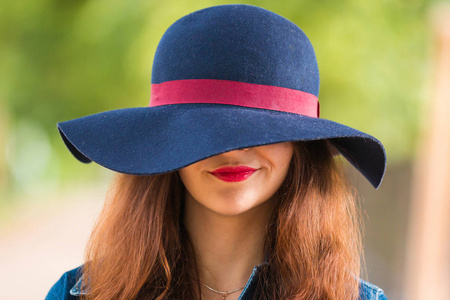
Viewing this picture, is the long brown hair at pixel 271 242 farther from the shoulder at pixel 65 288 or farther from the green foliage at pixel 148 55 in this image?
the green foliage at pixel 148 55

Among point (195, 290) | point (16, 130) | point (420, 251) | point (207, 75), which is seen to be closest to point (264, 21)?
point (207, 75)

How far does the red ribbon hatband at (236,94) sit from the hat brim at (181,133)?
0.07 feet

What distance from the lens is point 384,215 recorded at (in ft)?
14.9

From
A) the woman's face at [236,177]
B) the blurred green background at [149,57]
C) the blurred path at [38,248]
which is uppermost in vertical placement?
the blurred green background at [149,57]

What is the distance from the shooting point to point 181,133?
55.4 inches

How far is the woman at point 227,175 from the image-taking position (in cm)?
143

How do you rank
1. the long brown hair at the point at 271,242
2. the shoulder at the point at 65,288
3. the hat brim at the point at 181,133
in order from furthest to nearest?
the shoulder at the point at 65,288, the long brown hair at the point at 271,242, the hat brim at the point at 181,133

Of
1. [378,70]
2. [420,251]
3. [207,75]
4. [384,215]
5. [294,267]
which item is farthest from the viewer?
[384,215]

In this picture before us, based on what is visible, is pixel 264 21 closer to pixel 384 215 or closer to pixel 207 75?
pixel 207 75

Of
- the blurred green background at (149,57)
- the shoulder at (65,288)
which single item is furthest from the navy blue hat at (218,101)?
the blurred green background at (149,57)

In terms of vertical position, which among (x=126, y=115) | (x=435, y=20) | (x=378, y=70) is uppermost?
(x=435, y=20)

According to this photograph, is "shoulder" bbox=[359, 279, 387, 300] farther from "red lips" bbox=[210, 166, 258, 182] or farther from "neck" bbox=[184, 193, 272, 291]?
"red lips" bbox=[210, 166, 258, 182]

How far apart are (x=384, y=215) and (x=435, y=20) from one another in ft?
5.37

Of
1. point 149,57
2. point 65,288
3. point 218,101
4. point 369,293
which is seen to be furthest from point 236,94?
point 149,57
